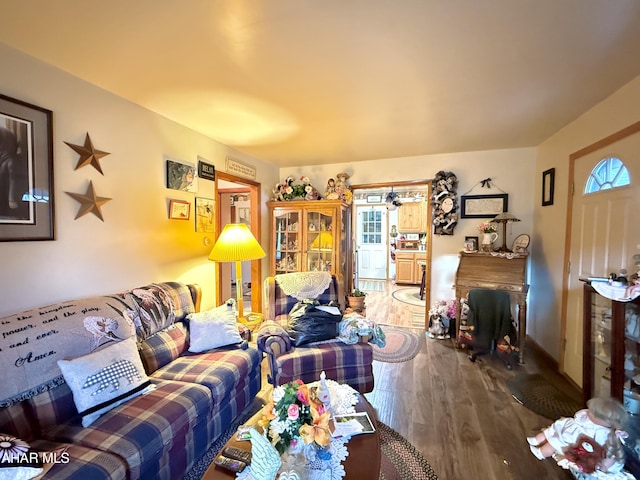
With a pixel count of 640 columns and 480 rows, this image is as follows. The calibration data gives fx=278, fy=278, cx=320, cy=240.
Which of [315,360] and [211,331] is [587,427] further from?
Answer: [211,331]

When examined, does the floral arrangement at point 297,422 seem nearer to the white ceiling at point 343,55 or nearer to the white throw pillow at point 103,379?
the white throw pillow at point 103,379

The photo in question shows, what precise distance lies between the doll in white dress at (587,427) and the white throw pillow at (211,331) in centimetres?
195

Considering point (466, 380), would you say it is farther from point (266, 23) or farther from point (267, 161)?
point (267, 161)

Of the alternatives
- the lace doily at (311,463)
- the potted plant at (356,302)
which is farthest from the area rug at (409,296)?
the lace doily at (311,463)

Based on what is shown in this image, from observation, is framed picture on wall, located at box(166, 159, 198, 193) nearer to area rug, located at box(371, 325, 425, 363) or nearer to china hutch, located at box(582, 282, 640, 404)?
area rug, located at box(371, 325, 425, 363)

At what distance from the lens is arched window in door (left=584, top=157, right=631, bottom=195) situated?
187 cm

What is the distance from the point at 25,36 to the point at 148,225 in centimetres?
124

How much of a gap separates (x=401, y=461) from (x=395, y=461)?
35mm

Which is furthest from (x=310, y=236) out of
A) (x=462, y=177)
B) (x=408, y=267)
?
(x=408, y=267)

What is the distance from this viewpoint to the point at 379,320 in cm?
416

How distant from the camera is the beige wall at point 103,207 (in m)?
1.54

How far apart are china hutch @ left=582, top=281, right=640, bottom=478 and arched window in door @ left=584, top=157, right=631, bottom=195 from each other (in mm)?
742

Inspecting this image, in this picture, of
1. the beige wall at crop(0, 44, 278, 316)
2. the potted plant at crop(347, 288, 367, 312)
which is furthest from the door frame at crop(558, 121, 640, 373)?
the beige wall at crop(0, 44, 278, 316)

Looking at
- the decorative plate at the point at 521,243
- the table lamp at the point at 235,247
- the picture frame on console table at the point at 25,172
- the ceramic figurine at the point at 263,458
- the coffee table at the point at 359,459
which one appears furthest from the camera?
the decorative plate at the point at 521,243
